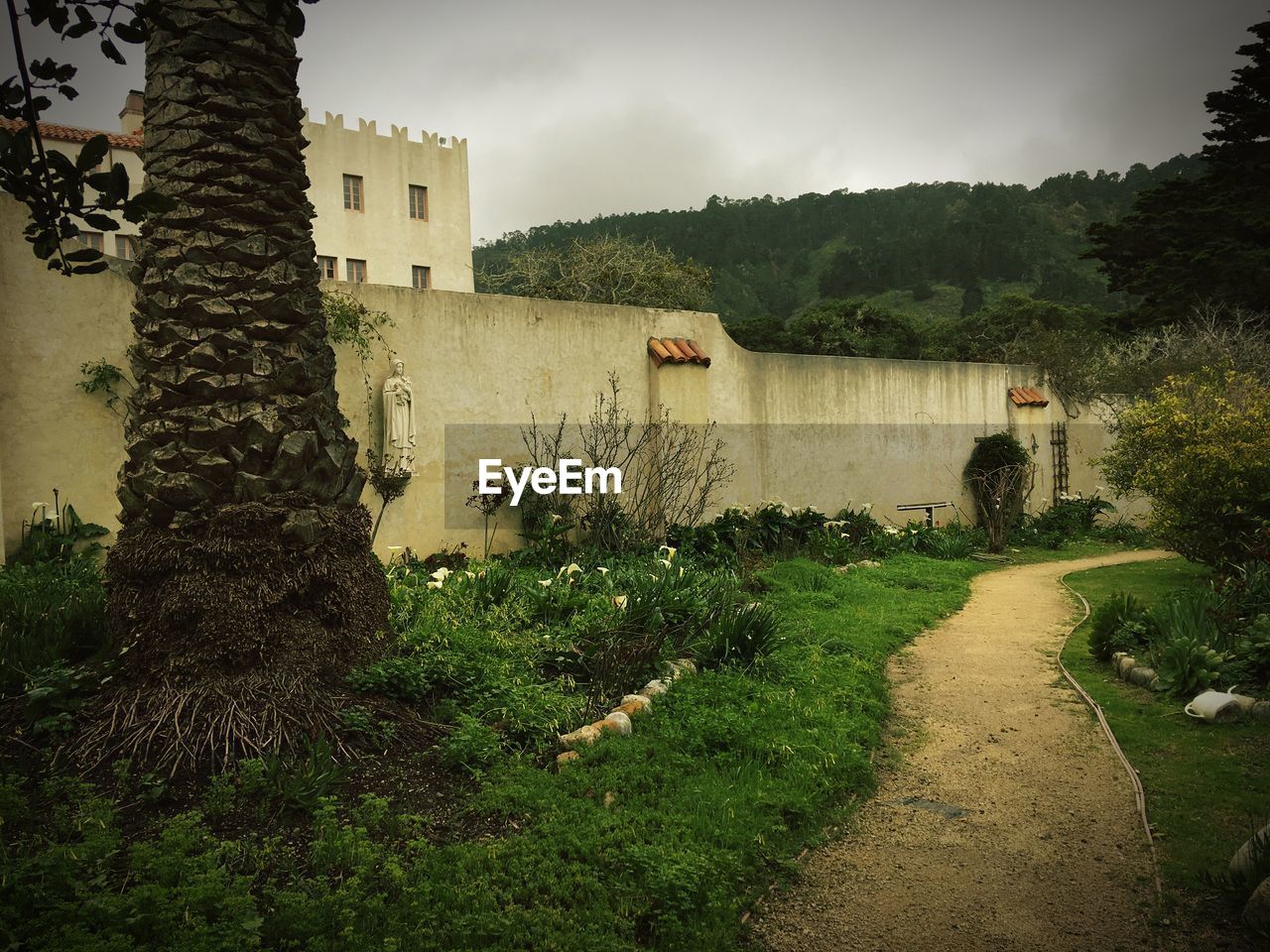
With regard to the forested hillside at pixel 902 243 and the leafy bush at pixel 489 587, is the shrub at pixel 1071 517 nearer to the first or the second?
the leafy bush at pixel 489 587

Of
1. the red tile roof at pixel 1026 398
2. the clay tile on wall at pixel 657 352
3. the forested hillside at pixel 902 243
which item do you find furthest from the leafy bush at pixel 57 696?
the forested hillside at pixel 902 243

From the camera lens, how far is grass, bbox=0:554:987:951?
8.61 ft

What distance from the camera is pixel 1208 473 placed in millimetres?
8422

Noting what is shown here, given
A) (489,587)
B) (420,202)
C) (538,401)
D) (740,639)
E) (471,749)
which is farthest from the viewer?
(420,202)

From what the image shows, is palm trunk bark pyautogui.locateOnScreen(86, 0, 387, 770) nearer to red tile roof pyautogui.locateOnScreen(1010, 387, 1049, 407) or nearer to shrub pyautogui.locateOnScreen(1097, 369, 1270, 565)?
shrub pyautogui.locateOnScreen(1097, 369, 1270, 565)

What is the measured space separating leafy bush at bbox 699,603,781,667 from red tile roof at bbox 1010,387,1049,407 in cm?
1293

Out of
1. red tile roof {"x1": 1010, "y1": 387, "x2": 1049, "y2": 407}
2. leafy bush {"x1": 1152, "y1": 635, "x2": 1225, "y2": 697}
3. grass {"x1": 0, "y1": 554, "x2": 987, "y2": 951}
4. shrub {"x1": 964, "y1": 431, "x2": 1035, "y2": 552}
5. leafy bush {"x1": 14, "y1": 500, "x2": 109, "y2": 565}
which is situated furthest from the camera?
red tile roof {"x1": 1010, "y1": 387, "x2": 1049, "y2": 407}

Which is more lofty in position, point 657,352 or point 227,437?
point 657,352

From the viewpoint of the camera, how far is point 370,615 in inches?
187

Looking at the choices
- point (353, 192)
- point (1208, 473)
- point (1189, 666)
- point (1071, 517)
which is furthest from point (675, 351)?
point (353, 192)

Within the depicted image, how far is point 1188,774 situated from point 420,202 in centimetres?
2687

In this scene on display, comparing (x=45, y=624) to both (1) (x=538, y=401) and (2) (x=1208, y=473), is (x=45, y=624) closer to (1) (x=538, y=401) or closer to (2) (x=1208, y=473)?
(1) (x=538, y=401)

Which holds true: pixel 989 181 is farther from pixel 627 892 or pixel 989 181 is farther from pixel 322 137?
pixel 627 892

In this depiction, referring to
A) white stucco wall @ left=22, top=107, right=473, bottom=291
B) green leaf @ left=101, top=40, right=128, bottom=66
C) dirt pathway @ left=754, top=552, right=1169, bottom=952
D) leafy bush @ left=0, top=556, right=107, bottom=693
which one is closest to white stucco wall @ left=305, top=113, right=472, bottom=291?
white stucco wall @ left=22, top=107, right=473, bottom=291
